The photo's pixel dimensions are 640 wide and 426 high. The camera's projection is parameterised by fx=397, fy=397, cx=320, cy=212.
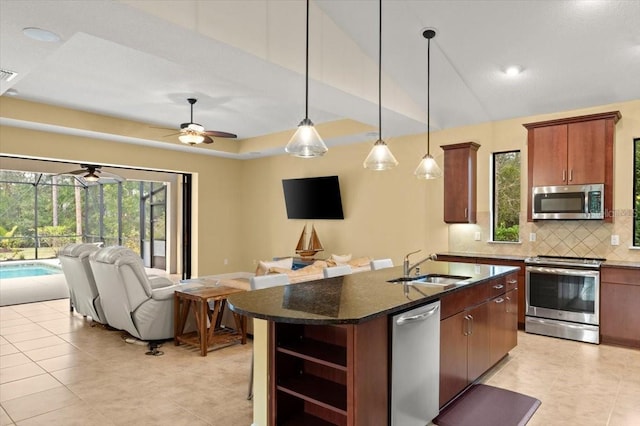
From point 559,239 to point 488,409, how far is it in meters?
3.12

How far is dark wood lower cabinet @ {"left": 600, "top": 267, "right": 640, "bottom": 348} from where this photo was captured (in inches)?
168

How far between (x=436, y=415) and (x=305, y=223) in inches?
233

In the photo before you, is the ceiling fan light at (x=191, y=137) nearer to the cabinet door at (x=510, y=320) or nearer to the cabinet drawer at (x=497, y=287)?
the cabinet drawer at (x=497, y=287)

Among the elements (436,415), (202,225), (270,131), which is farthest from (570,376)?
(202,225)

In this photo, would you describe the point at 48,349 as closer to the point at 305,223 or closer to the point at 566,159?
the point at 305,223

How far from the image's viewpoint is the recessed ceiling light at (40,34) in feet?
9.66

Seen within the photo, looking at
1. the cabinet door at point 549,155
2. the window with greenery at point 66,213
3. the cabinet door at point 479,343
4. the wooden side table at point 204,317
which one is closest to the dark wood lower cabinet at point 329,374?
the cabinet door at point 479,343

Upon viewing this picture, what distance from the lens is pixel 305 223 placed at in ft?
27.2

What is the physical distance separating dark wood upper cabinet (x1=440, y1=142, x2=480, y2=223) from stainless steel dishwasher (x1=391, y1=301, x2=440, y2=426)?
348 centimetres

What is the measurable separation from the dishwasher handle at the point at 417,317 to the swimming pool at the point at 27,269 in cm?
937

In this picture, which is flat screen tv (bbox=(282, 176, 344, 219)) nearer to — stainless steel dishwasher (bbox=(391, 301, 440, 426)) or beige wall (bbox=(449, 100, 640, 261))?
beige wall (bbox=(449, 100, 640, 261))

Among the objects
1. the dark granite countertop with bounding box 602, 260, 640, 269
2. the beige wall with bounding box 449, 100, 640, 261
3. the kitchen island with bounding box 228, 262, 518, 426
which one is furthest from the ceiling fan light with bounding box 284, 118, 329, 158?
the beige wall with bounding box 449, 100, 640, 261

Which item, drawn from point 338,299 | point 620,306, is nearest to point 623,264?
Answer: point 620,306

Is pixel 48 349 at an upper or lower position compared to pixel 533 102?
lower
